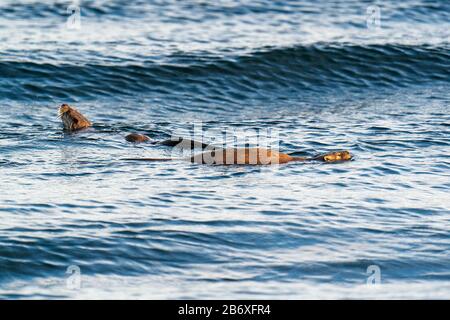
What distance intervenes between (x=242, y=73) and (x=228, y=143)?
5.47 metres

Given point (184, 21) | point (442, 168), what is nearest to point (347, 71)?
point (184, 21)

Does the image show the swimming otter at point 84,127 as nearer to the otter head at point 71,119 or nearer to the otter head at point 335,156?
the otter head at point 71,119

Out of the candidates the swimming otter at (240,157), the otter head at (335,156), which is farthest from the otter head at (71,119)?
the otter head at (335,156)

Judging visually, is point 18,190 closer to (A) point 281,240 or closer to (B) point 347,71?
(A) point 281,240

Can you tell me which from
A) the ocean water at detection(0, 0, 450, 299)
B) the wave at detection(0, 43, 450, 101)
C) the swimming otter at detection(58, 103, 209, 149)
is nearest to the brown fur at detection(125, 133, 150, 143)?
the swimming otter at detection(58, 103, 209, 149)

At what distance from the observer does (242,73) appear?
793 inches

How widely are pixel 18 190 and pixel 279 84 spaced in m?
9.21

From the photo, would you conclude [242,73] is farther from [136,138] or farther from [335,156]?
[335,156]

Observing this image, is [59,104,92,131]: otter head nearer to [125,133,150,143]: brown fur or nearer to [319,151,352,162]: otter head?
[125,133,150,143]: brown fur

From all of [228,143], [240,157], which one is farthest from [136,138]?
[240,157]

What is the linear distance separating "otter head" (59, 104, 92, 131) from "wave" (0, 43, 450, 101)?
8.42ft

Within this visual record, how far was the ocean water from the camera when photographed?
9523 millimetres

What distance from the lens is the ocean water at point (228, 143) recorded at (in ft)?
31.2
